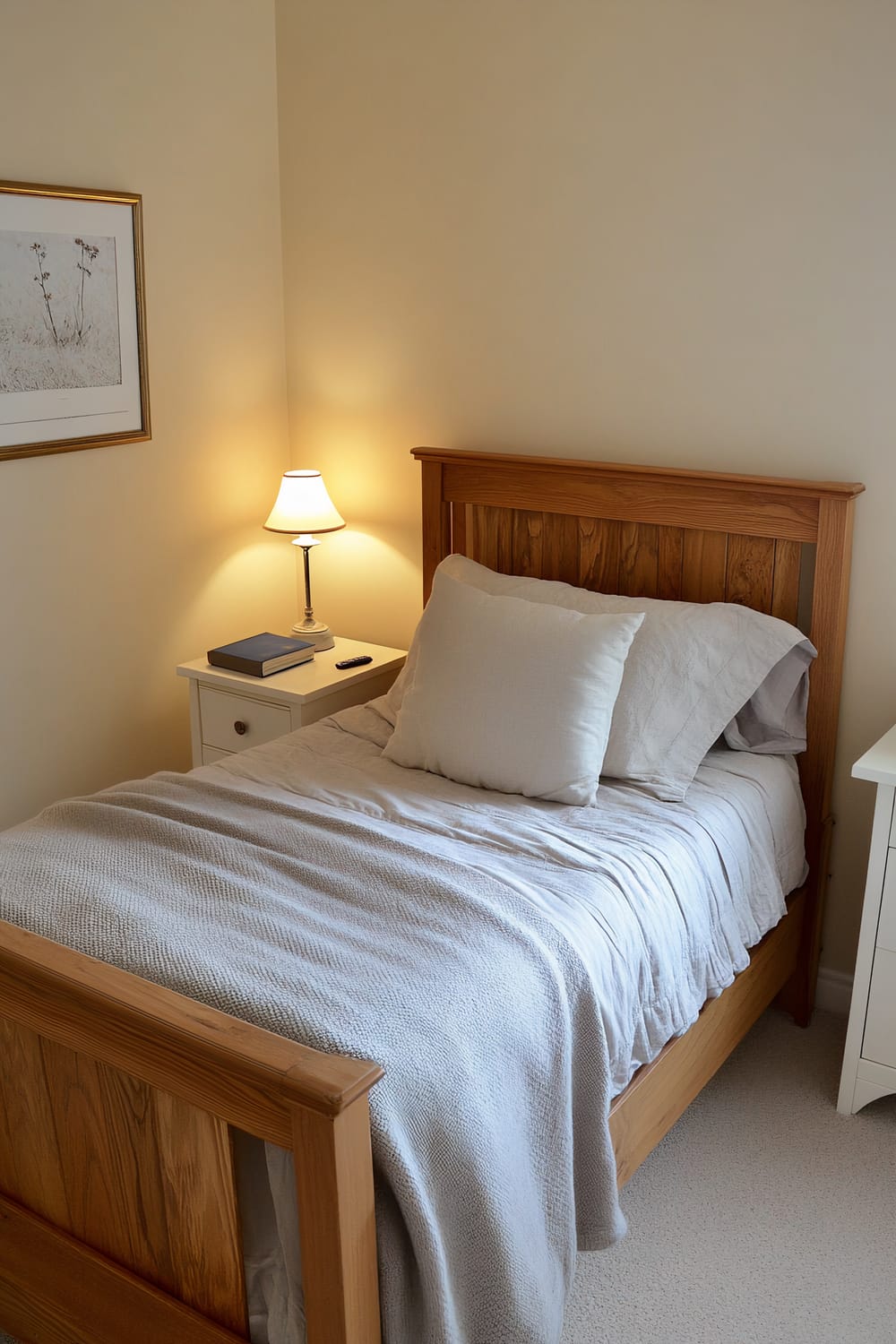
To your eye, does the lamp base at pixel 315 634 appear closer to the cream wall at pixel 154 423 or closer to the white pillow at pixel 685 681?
the cream wall at pixel 154 423

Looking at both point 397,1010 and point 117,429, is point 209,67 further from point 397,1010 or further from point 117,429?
point 397,1010

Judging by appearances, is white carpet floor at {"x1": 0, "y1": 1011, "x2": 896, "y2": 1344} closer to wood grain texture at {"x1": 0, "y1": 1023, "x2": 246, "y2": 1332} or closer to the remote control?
wood grain texture at {"x1": 0, "y1": 1023, "x2": 246, "y2": 1332}

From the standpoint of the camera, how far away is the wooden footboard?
129cm

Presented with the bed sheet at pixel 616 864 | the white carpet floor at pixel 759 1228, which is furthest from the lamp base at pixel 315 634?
the white carpet floor at pixel 759 1228

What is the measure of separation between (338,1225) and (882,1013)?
138 cm

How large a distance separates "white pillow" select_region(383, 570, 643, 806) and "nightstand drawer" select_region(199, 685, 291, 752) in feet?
1.96

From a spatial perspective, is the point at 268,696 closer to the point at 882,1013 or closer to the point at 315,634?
the point at 315,634

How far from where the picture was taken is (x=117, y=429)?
294 centimetres

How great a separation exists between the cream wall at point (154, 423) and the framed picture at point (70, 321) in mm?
55

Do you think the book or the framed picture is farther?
the book

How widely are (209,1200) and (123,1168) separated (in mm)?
155

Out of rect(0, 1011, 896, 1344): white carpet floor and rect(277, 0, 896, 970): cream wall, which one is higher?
rect(277, 0, 896, 970): cream wall

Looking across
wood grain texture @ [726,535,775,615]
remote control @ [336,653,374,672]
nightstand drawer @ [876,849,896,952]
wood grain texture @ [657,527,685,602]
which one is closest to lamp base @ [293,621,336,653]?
remote control @ [336,653,374,672]

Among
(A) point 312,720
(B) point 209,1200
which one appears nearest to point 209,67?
(A) point 312,720
